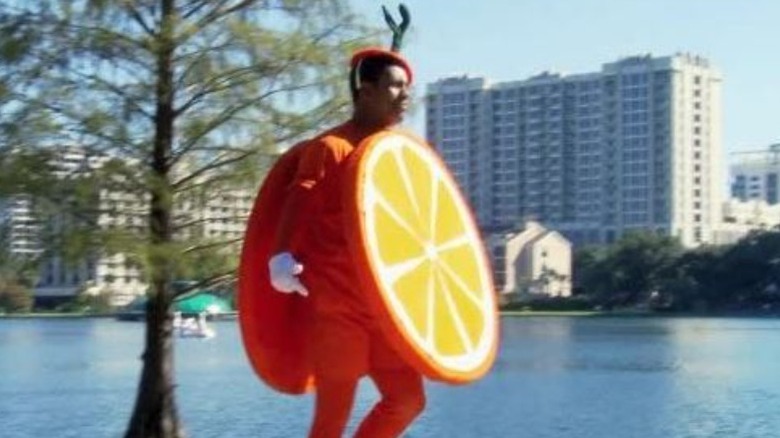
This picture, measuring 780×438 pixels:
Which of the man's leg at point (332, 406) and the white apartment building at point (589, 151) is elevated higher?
the white apartment building at point (589, 151)

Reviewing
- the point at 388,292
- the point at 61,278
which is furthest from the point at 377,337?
the point at 61,278

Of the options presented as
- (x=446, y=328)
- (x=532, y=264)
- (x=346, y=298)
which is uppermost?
(x=532, y=264)

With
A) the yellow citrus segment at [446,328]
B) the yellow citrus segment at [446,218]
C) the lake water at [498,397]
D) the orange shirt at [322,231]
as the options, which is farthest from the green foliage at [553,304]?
the orange shirt at [322,231]

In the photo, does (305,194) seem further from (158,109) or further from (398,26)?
(158,109)

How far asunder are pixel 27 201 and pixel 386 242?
530 cm

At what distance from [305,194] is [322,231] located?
0.15 m

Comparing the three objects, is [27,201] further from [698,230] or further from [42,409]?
[698,230]

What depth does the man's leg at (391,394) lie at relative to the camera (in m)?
5.53

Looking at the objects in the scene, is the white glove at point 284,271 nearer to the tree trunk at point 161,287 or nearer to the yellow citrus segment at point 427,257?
the yellow citrus segment at point 427,257

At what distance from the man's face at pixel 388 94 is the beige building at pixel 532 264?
102 meters

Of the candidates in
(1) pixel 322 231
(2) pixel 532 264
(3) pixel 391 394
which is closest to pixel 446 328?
(3) pixel 391 394

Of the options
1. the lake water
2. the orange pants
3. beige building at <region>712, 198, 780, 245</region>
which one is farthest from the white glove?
beige building at <region>712, 198, 780, 245</region>

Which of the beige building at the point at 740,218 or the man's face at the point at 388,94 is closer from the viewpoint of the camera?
the man's face at the point at 388,94

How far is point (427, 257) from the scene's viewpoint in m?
5.77
